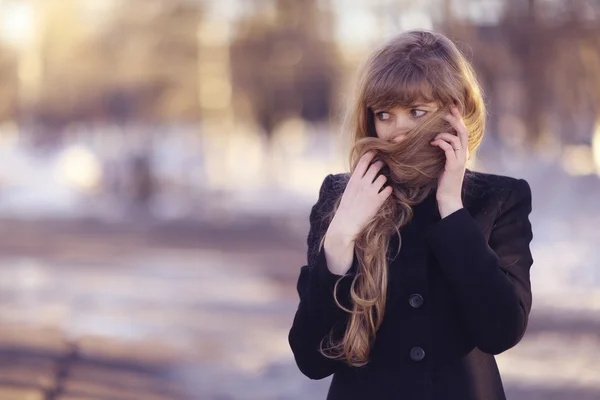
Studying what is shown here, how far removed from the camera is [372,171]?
89.1 inches

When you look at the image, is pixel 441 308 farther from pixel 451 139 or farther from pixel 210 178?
pixel 210 178

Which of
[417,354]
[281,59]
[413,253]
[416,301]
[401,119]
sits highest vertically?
[281,59]

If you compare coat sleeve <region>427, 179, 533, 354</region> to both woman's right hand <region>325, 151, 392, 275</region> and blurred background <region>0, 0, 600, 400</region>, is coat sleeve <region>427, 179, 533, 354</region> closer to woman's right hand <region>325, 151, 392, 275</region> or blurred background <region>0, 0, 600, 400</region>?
woman's right hand <region>325, 151, 392, 275</region>

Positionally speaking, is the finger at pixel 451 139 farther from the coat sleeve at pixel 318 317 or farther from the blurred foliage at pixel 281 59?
the blurred foliage at pixel 281 59

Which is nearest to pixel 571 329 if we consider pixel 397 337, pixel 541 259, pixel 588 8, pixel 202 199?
pixel 541 259

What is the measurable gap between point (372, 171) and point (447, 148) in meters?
0.18

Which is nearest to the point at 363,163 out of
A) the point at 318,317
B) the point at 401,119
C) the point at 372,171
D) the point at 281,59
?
the point at 372,171

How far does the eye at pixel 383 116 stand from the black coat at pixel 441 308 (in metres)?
0.22

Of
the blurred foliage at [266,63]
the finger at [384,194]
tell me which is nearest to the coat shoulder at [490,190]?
the finger at [384,194]

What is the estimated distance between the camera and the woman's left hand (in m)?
2.21

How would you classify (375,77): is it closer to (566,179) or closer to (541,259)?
(541,259)

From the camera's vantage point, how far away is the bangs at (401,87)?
7.36 ft

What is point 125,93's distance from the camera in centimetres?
4200

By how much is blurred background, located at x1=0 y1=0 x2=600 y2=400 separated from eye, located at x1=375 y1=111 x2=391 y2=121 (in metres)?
0.25
